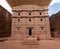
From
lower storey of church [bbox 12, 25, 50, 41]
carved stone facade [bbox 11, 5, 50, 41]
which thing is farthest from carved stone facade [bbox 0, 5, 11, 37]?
carved stone facade [bbox 11, 5, 50, 41]

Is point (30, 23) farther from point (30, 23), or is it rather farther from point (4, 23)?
point (4, 23)

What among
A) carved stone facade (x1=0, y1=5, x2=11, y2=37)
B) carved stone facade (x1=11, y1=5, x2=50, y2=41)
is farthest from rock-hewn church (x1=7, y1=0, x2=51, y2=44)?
carved stone facade (x1=0, y1=5, x2=11, y2=37)

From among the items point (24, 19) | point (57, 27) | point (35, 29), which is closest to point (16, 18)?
point (24, 19)

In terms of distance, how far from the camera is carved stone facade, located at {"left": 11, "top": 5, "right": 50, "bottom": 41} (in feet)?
75.6

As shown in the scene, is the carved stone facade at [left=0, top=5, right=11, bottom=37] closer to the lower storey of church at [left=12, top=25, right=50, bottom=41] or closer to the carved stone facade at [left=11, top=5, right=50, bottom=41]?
the lower storey of church at [left=12, top=25, right=50, bottom=41]

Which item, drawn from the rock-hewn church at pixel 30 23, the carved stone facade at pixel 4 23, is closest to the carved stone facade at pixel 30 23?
the rock-hewn church at pixel 30 23

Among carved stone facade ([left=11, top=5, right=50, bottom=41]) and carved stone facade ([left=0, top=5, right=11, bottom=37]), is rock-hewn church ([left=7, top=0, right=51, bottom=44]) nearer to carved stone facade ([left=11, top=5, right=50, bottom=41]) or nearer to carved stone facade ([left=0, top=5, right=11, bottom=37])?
carved stone facade ([left=11, top=5, right=50, bottom=41])

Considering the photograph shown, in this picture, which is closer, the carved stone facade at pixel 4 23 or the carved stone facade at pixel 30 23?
the carved stone facade at pixel 30 23

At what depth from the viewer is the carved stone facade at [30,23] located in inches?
907

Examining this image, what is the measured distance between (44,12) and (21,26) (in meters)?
6.15

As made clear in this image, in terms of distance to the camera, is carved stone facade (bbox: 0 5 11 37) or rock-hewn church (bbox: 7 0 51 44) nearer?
rock-hewn church (bbox: 7 0 51 44)

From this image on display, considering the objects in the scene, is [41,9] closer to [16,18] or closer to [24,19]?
[24,19]

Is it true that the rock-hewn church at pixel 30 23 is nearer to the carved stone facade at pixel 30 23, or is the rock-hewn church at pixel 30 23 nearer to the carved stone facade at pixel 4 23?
the carved stone facade at pixel 30 23

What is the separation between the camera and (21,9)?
24.2m
